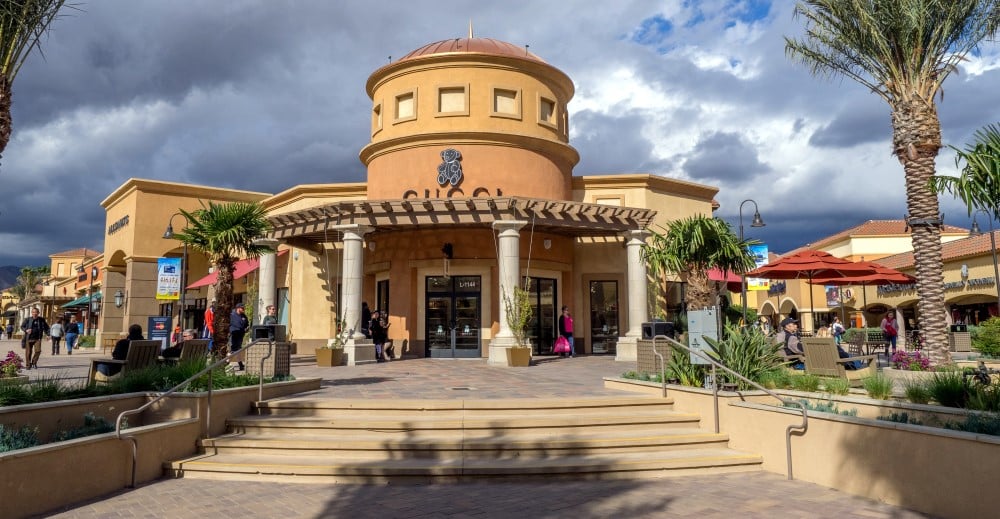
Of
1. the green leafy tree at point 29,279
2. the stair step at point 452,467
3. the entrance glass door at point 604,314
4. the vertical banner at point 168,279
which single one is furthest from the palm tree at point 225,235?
the green leafy tree at point 29,279

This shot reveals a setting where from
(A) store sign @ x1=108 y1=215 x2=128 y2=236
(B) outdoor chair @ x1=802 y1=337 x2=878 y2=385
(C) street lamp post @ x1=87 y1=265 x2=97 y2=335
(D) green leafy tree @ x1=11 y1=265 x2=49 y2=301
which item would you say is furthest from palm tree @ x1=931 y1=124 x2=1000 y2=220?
(D) green leafy tree @ x1=11 y1=265 x2=49 y2=301

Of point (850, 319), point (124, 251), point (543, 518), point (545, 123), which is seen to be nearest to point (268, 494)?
point (543, 518)

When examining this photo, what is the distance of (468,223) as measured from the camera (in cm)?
1720

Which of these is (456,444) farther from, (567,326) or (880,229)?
(880,229)

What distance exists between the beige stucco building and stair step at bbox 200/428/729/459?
29.0 ft

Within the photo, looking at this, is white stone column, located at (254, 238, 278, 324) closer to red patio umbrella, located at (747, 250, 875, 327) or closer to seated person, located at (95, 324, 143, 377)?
seated person, located at (95, 324, 143, 377)

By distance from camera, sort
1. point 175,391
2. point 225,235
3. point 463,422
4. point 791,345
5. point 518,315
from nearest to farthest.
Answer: point 463,422 < point 175,391 < point 791,345 < point 225,235 < point 518,315

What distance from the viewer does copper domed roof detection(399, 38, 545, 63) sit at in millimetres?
21031

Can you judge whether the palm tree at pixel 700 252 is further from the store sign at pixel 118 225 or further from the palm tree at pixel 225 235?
the store sign at pixel 118 225

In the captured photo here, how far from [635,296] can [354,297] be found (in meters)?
8.31

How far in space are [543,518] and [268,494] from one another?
285 cm

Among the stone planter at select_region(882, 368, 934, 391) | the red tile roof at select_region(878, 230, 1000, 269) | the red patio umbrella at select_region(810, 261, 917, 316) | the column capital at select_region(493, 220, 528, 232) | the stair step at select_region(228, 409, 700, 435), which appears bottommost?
the stair step at select_region(228, 409, 700, 435)

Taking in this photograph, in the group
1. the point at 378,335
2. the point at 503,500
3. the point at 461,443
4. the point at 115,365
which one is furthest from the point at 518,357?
the point at 503,500

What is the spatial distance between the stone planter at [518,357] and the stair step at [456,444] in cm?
805
